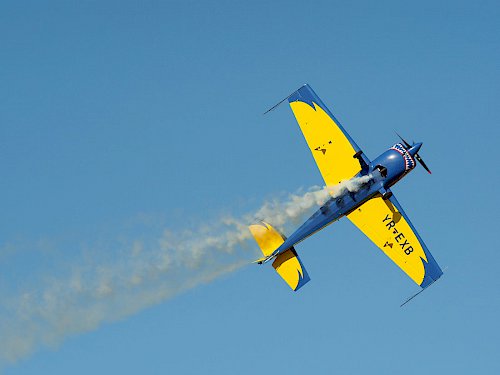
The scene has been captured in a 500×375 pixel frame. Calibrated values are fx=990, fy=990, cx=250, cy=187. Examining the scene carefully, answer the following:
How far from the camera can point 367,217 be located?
144 ft

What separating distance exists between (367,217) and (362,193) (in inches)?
47.0

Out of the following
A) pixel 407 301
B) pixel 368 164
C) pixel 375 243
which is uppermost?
pixel 368 164

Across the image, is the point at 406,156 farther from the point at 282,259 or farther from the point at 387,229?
the point at 282,259

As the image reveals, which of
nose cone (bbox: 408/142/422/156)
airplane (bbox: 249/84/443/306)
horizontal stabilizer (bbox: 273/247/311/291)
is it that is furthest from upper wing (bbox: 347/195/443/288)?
horizontal stabilizer (bbox: 273/247/311/291)

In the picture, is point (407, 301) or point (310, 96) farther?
point (310, 96)

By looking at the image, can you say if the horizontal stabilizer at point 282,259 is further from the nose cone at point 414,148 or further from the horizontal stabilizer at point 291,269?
the nose cone at point 414,148

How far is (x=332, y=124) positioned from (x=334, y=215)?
4421 mm

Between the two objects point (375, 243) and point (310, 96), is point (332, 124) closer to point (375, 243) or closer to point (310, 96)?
point (310, 96)

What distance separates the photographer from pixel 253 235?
43875 millimetres

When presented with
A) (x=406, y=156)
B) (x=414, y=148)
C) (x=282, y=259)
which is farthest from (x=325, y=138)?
(x=282, y=259)

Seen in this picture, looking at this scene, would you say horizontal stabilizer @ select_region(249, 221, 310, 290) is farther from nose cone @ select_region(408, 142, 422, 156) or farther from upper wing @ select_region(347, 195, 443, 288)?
nose cone @ select_region(408, 142, 422, 156)

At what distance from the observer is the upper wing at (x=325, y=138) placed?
43.9 metres

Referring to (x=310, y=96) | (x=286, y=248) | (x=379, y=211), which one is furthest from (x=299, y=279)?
(x=310, y=96)

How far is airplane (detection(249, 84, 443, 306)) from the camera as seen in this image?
1705 inches
